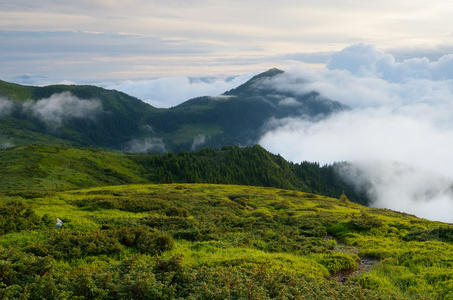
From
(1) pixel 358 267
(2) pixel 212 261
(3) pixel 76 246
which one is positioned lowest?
(1) pixel 358 267

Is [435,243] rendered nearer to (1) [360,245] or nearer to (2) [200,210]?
(1) [360,245]

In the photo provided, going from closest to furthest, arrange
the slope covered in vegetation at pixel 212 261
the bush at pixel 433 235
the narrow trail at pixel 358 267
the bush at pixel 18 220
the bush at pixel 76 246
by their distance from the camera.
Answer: the slope covered in vegetation at pixel 212 261, the bush at pixel 76 246, the narrow trail at pixel 358 267, the bush at pixel 18 220, the bush at pixel 433 235

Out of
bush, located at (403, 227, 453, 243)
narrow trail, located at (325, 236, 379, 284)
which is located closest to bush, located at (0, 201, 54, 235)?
narrow trail, located at (325, 236, 379, 284)

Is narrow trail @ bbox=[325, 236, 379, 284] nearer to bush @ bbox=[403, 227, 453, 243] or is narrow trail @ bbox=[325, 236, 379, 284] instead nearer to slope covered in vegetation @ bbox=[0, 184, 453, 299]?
slope covered in vegetation @ bbox=[0, 184, 453, 299]

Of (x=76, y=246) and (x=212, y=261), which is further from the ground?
(x=76, y=246)

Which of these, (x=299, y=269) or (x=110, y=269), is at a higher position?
(x=110, y=269)

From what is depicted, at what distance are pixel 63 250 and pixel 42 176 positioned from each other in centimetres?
11335

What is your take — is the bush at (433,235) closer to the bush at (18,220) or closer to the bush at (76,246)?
the bush at (76,246)

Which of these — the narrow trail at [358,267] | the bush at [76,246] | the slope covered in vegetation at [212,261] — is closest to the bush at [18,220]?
the slope covered in vegetation at [212,261]

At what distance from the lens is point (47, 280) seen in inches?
375

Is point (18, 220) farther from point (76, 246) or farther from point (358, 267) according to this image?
point (358, 267)

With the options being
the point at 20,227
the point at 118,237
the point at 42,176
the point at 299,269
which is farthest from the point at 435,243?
the point at 42,176

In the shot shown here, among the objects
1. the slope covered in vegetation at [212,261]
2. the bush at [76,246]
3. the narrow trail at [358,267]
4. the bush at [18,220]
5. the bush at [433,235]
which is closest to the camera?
the slope covered in vegetation at [212,261]

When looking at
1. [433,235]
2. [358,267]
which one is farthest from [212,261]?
[433,235]
